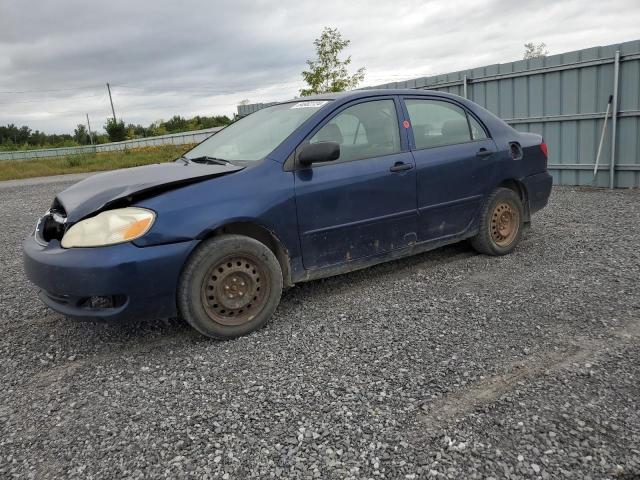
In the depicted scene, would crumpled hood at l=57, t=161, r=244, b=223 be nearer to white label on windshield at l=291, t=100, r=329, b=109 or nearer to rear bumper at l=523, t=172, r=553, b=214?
white label on windshield at l=291, t=100, r=329, b=109

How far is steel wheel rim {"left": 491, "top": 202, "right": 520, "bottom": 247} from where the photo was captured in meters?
5.00

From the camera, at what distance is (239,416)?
8.27 feet

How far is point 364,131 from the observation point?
4.15 m

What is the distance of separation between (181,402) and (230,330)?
78 cm

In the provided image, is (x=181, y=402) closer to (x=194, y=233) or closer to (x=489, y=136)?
(x=194, y=233)

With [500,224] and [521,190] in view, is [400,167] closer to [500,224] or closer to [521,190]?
[500,224]

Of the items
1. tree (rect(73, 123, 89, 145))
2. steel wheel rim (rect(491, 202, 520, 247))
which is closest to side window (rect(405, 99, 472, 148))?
steel wheel rim (rect(491, 202, 520, 247))

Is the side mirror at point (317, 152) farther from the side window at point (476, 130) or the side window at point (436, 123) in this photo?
the side window at point (476, 130)

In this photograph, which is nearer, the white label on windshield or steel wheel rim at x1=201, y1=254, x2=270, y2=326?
steel wheel rim at x1=201, y1=254, x2=270, y2=326

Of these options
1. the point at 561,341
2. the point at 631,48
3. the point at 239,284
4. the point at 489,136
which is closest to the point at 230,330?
the point at 239,284

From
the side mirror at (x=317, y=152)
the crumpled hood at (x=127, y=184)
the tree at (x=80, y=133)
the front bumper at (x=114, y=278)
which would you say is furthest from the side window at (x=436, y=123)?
the tree at (x=80, y=133)

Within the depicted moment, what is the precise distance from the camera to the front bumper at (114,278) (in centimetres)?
304

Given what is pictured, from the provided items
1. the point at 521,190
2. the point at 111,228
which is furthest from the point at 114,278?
the point at 521,190

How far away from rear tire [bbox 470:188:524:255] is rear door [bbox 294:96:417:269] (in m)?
0.98
